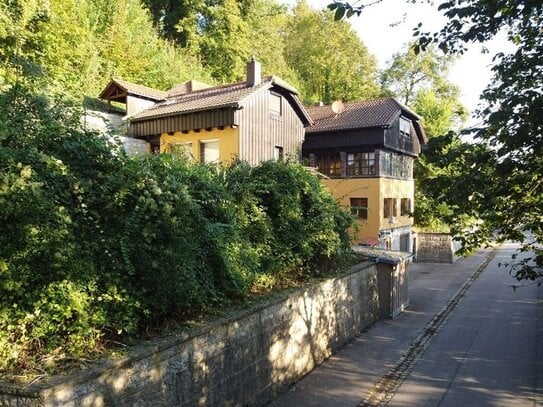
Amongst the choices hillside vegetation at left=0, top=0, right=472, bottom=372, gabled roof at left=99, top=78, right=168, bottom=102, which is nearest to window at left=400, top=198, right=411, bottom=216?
gabled roof at left=99, top=78, right=168, bottom=102

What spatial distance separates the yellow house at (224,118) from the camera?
20.4m

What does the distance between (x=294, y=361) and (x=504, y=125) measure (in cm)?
612

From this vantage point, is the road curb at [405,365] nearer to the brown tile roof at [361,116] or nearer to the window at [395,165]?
the window at [395,165]

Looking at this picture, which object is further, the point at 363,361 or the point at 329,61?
the point at 329,61

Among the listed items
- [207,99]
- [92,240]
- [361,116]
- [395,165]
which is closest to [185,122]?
[207,99]

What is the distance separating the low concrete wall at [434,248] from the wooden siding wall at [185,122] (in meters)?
18.8

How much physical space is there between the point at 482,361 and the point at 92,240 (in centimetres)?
964

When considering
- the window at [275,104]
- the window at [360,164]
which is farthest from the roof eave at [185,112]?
the window at [360,164]

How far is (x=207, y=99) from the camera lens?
2205 centimetres

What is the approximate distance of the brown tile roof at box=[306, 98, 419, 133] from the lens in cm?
2649

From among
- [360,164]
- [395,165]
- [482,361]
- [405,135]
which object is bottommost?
[482,361]

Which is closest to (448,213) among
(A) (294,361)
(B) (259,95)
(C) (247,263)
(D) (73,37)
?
(C) (247,263)

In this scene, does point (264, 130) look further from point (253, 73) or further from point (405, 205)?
point (405, 205)

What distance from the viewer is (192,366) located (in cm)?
655
